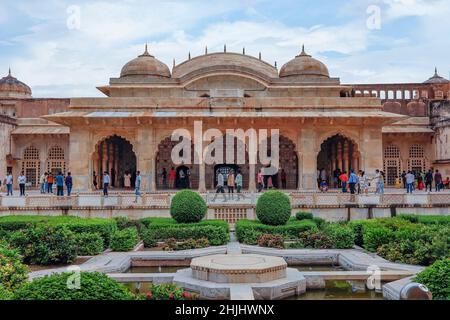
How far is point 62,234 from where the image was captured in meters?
8.63

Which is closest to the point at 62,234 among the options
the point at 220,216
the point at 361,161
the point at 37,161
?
the point at 220,216

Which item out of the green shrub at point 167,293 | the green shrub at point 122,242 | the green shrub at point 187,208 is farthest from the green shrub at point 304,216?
the green shrub at point 167,293

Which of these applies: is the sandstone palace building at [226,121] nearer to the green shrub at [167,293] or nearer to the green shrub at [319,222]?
the green shrub at [319,222]

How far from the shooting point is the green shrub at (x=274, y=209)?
37.4 feet

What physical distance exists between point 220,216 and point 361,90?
19.0 m

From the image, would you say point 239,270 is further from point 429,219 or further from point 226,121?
point 226,121

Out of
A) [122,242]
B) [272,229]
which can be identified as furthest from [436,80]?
[122,242]

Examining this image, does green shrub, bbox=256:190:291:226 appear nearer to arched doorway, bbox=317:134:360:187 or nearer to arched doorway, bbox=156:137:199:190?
arched doorway, bbox=317:134:360:187

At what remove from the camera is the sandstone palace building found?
19.4 metres

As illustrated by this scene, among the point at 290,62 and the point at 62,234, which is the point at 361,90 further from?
the point at 62,234

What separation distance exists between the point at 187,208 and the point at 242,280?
17.4 feet

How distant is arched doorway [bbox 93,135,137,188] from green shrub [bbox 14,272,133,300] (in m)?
18.0

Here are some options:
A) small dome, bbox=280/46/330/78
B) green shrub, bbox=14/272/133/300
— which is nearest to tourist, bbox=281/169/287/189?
small dome, bbox=280/46/330/78
